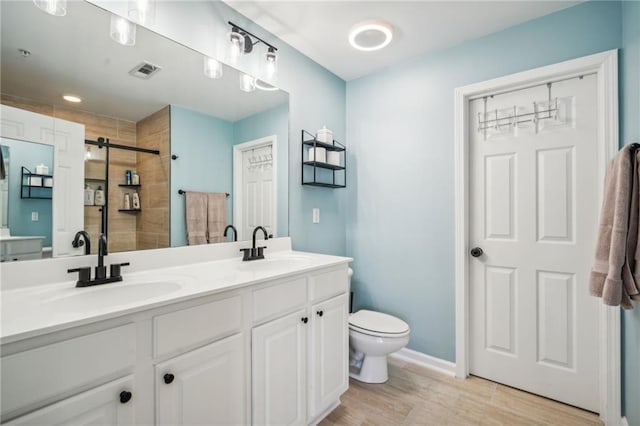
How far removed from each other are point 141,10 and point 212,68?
402mm

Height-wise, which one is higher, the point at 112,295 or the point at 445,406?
the point at 112,295

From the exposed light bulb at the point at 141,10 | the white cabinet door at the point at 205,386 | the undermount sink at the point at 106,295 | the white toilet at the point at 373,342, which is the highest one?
the exposed light bulb at the point at 141,10

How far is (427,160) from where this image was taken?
222cm

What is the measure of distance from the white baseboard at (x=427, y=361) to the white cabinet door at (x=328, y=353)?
802 millimetres

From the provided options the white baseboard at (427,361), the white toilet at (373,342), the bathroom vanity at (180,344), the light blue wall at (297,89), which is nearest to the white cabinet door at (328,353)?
the bathroom vanity at (180,344)

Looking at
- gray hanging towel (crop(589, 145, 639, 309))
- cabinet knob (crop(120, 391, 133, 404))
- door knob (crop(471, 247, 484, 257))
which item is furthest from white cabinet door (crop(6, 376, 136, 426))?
door knob (crop(471, 247, 484, 257))

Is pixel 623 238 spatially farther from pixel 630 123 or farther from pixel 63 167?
pixel 63 167

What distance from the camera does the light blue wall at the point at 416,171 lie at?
1.95 metres

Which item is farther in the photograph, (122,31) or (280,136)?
(280,136)

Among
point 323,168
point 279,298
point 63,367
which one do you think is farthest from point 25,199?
point 323,168

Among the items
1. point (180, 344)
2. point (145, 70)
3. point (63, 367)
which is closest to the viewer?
point (63, 367)

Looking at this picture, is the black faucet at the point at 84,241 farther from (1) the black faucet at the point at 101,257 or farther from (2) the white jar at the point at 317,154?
(2) the white jar at the point at 317,154

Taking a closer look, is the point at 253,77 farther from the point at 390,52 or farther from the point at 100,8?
the point at 390,52

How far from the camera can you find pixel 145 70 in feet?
4.66
